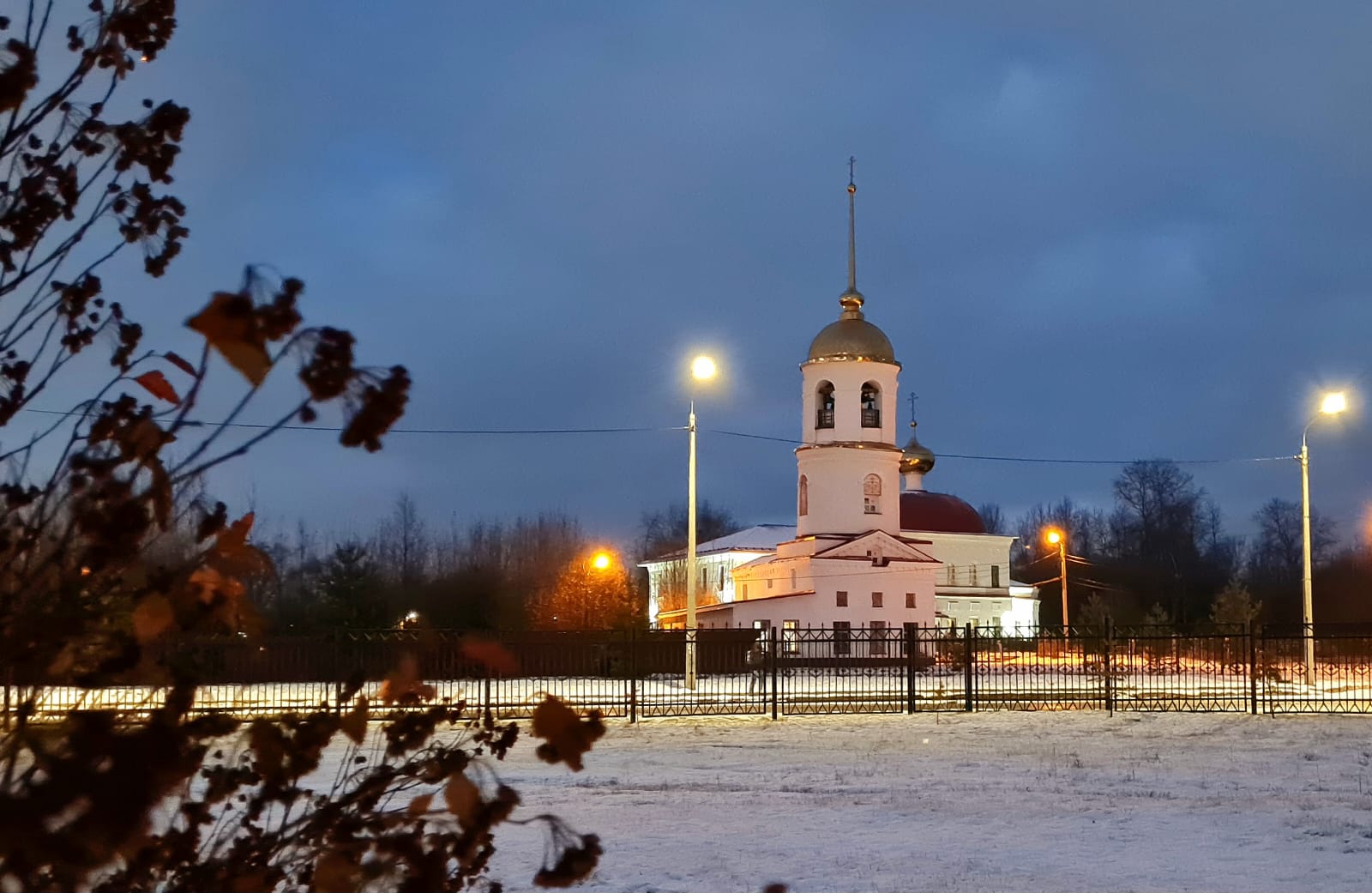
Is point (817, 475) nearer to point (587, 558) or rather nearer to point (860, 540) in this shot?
point (860, 540)

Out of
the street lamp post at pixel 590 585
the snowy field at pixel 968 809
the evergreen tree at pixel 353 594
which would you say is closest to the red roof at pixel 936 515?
the street lamp post at pixel 590 585

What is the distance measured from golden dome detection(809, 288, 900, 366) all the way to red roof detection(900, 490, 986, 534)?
19.6 metres

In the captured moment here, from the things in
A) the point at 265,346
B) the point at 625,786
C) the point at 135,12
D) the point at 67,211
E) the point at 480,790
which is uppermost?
the point at 135,12

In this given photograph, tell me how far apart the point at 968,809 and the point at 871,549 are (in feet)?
136

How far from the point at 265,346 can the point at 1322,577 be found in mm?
71747

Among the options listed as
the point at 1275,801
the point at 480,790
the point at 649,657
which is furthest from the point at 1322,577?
the point at 480,790

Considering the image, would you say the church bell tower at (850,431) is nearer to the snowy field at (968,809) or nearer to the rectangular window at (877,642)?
the rectangular window at (877,642)

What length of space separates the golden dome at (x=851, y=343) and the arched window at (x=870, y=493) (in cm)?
485

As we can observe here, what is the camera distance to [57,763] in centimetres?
175

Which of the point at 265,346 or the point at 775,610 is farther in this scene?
the point at 775,610

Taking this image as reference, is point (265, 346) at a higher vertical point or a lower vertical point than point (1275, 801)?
higher

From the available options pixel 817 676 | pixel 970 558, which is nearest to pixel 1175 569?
pixel 970 558

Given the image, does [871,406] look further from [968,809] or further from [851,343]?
[968,809]

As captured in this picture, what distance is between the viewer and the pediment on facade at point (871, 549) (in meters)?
52.2
